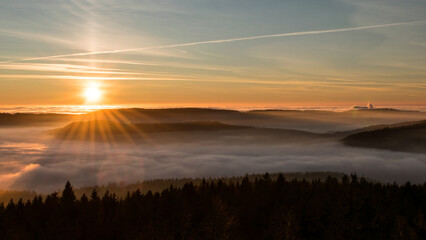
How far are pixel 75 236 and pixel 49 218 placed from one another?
1670cm

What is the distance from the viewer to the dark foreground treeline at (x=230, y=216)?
99.5m

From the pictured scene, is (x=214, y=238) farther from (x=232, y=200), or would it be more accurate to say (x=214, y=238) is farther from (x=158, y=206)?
(x=232, y=200)

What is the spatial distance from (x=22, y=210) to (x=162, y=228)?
163ft

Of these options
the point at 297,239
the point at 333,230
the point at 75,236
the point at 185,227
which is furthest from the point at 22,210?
the point at 333,230

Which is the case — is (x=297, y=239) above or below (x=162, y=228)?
below

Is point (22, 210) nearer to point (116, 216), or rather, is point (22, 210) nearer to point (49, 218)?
point (49, 218)

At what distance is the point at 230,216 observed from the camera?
383 feet

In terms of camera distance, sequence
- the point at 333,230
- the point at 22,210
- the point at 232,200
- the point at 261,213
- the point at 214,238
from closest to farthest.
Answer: the point at 214,238, the point at 333,230, the point at 22,210, the point at 261,213, the point at 232,200

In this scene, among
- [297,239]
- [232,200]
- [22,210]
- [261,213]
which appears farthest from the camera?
[232,200]

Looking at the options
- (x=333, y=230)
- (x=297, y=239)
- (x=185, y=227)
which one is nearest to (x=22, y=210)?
(x=185, y=227)

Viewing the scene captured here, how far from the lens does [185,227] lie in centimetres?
10488

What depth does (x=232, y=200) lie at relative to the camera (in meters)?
140

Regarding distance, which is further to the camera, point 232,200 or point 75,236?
point 232,200

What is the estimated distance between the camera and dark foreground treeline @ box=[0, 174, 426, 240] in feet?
326
